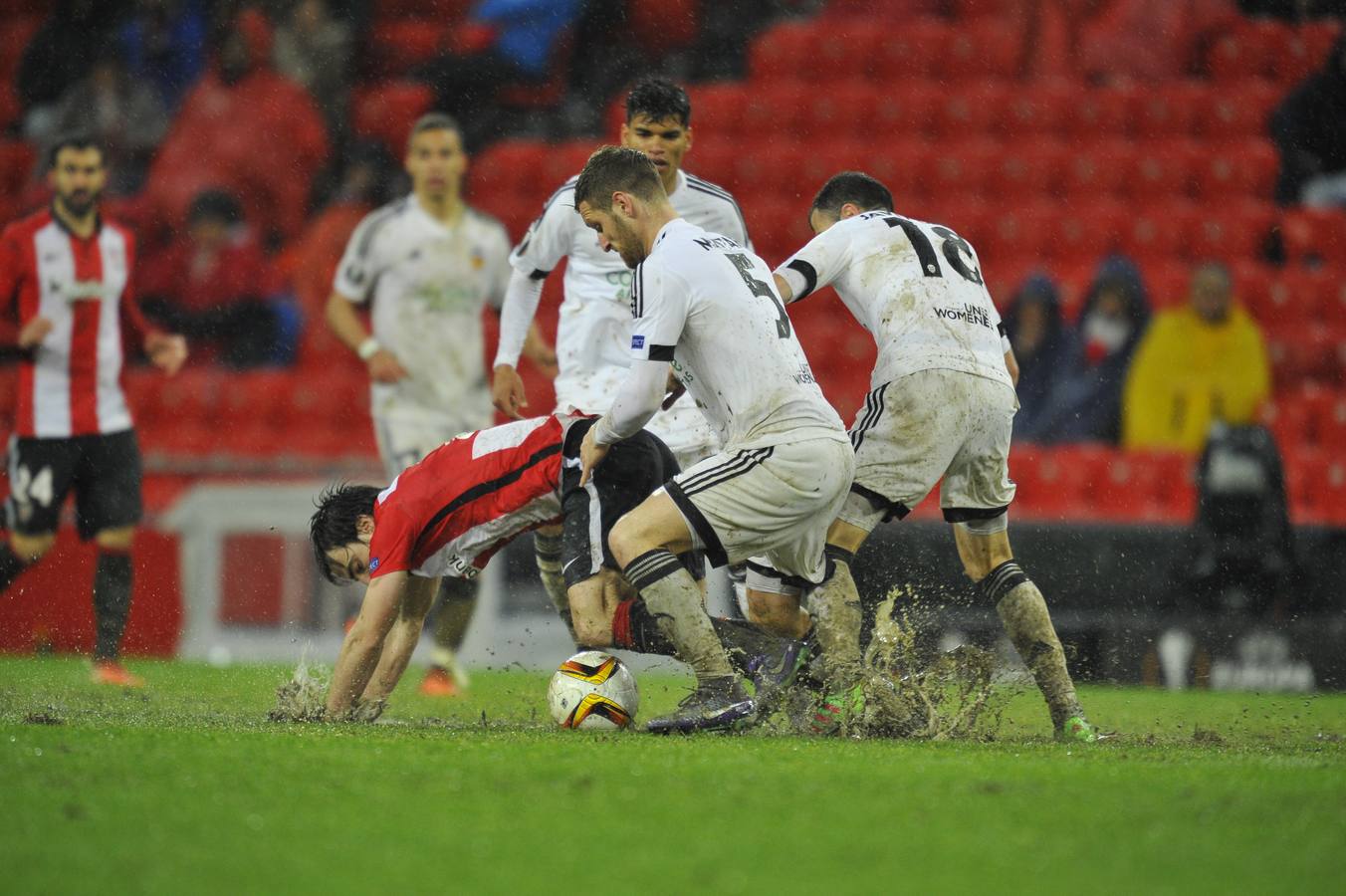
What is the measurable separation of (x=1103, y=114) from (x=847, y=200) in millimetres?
8006

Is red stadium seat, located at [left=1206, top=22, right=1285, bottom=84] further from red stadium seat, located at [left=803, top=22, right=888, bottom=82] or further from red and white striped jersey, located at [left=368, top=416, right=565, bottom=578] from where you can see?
red and white striped jersey, located at [left=368, top=416, right=565, bottom=578]

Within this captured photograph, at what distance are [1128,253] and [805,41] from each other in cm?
330

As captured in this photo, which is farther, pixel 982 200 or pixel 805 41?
pixel 805 41

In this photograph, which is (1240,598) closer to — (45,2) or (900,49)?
(900,49)

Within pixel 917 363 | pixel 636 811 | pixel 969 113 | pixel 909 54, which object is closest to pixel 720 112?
pixel 909 54

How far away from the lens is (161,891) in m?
3.09

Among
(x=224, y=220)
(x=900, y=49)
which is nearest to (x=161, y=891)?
(x=224, y=220)

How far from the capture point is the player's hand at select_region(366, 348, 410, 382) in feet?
28.1

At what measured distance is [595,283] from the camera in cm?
688

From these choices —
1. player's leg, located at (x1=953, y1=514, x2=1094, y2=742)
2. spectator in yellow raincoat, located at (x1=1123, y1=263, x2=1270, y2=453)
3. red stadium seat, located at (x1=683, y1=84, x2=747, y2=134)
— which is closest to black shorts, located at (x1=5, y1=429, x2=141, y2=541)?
player's leg, located at (x1=953, y1=514, x2=1094, y2=742)

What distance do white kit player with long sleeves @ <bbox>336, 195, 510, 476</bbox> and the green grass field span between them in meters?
3.24

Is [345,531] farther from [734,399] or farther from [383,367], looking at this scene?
[383,367]

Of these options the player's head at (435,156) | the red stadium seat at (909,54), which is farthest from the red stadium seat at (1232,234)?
the player's head at (435,156)

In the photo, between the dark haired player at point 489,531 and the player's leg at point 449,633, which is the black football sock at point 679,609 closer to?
the dark haired player at point 489,531
